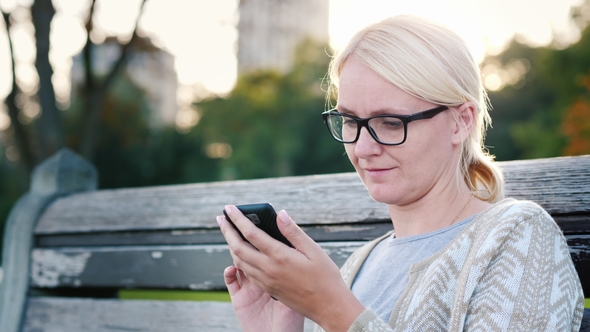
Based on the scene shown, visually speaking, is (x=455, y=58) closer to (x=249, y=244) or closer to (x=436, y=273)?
(x=436, y=273)

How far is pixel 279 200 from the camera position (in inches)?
97.2

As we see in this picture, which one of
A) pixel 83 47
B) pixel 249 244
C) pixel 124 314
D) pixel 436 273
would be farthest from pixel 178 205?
pixel 83 47

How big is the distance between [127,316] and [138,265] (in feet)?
0.74

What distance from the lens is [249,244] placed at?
158 cm

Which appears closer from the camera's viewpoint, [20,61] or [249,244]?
[249,244]

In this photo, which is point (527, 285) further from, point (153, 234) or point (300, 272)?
point (153, 234)

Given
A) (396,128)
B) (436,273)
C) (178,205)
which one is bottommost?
(178,205)

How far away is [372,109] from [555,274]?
0.64m

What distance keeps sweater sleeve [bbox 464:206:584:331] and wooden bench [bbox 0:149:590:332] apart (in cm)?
32

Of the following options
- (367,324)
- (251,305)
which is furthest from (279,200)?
(367,324)

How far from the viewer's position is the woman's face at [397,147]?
5.68 feet

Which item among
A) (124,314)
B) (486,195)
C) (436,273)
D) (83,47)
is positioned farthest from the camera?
(83,47)

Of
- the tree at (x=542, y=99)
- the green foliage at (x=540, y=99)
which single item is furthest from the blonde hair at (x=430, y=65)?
the green foliage at (x=540, y=99)

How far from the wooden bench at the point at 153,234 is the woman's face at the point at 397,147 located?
1.18ft
